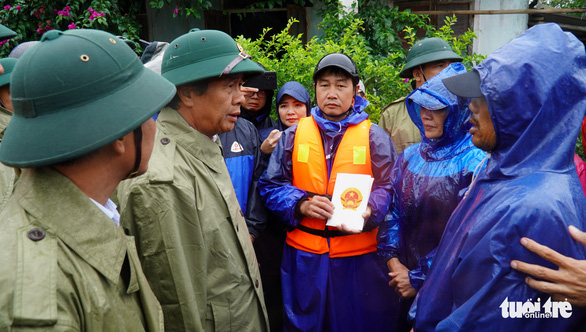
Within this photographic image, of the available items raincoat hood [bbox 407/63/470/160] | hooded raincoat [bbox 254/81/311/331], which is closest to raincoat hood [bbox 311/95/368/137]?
raincoat hood [bbox 407/63/470/160]

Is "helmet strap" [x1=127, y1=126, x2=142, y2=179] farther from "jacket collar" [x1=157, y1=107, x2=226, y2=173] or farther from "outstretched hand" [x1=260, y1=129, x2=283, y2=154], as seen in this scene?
"outstretched hand" [x1=260, y1=129, x2=283, y2=154]

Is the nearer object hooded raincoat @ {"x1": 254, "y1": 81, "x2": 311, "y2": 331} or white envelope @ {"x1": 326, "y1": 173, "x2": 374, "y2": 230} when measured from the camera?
white envelope @ {"x1": 326, "y1": 173, "x2": 374, "y2": 230}

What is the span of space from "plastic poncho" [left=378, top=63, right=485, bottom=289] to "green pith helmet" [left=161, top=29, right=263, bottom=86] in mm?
1224

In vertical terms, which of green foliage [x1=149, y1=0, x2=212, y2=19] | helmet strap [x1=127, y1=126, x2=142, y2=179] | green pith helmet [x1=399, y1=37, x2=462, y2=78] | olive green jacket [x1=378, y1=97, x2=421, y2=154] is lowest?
olive green jacket [x1=378, y1=97, x2=421, y2=154]

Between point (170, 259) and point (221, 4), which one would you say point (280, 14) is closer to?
point (221, 4)

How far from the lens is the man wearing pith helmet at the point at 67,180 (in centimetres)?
98

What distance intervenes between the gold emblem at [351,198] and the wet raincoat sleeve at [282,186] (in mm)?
302

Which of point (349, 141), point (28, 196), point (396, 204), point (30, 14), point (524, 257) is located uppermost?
point (30, 14)

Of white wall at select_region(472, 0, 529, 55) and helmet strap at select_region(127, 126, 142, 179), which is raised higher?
white wall at select_region(472, 0, 529, 55)

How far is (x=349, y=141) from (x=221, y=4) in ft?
19.5

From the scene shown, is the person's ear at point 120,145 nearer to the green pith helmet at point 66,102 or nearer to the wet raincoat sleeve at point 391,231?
the green pith helmet at point 66,102

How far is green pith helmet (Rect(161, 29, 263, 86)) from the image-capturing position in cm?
197

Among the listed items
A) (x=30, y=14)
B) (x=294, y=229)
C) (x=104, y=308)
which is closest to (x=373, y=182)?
(x=294, y=229)

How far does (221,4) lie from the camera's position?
7898mm
